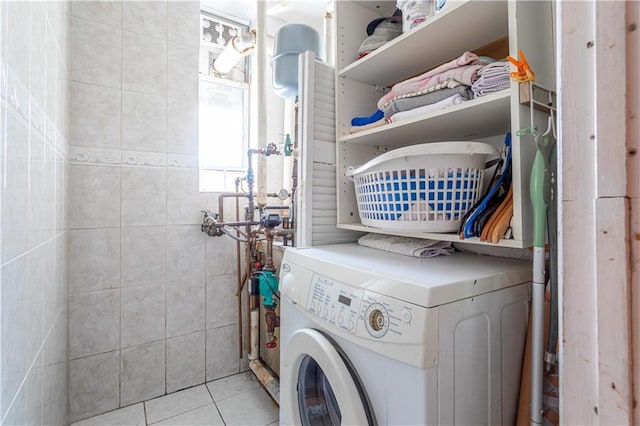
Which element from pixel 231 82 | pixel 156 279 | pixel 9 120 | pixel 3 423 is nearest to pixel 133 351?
pixel 156 279

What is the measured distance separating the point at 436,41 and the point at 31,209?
1293 millimetres

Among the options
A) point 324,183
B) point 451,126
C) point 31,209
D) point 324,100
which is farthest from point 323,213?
point 31,209

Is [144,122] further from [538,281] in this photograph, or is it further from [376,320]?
[538,281]

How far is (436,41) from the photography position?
3.44 ft

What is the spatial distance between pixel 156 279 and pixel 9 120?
133 cm

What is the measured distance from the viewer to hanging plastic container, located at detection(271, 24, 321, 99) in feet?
5.52

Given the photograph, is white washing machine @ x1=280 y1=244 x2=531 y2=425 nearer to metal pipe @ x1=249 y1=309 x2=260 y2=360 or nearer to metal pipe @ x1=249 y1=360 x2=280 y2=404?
metal pipe @ x1=249 y1=360 x2=280 y2=404

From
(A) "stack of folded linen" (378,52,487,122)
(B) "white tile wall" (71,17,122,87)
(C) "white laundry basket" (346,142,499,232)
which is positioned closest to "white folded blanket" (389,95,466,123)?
(A) "stack of folded linen" (378,52,487,122)

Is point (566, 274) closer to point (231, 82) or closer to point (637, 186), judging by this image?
point (637, 186)

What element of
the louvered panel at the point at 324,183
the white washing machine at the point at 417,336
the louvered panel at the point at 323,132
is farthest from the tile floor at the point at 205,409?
the louvered panel at the point at 323,132

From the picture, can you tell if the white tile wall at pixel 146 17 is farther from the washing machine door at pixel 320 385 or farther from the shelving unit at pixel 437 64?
the washing machine door at pixel 320 385

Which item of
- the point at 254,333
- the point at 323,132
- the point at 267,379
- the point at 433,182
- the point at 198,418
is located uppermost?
the point at 323,132

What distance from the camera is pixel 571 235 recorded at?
0.34 m

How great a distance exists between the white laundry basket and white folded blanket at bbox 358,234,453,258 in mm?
117
